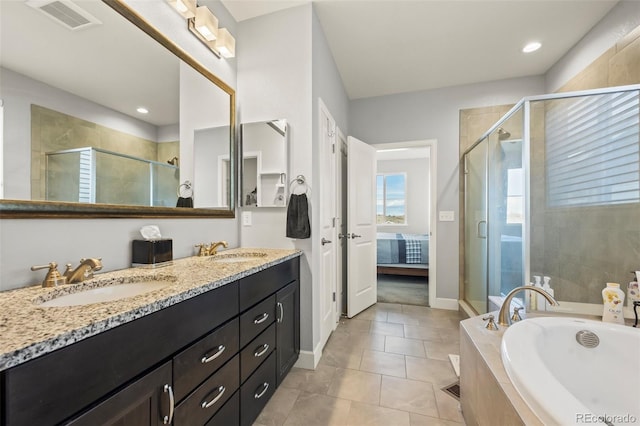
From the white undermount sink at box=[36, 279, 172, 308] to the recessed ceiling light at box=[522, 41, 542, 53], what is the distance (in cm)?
345

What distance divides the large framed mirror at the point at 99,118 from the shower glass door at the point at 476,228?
256cm

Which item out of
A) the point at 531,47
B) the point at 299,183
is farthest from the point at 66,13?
the point at 531,47

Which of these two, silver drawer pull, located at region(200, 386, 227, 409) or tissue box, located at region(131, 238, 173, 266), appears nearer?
silver drawer pull, located at region(200, 386, 227, 409)

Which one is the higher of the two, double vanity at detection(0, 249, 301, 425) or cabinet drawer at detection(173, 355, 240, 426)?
double vanity at detection(0, 249, 301, 425)

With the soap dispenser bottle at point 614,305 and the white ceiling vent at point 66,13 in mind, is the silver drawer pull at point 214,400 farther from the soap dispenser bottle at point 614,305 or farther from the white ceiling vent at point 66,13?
the soap dispenser bottle at point 614,305

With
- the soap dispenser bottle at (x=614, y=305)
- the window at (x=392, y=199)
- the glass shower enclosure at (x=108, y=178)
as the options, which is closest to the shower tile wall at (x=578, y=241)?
the soap dispenser bottle at (x=614, y=305)

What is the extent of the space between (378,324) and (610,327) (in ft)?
5.67

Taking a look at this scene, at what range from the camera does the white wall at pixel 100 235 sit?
88 cm

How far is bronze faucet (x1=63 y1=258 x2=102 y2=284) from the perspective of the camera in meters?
0.95

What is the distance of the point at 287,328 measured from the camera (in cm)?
170

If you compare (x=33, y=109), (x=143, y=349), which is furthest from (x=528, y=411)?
(x=33, y=109)

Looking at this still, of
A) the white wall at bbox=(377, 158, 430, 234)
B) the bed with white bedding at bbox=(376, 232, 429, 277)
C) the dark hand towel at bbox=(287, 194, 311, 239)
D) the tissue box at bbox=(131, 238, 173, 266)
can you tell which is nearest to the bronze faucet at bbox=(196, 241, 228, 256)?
the tissue box at bbox=(131, 238, 173, 266)

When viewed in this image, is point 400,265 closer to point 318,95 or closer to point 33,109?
point 318,95

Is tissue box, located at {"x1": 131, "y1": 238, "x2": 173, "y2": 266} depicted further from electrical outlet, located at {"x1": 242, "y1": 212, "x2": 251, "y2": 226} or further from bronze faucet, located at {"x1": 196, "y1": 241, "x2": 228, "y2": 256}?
electrical outlet, located at {"x1": 242, "y1": 212, "x2": 251, "y2": 226}
